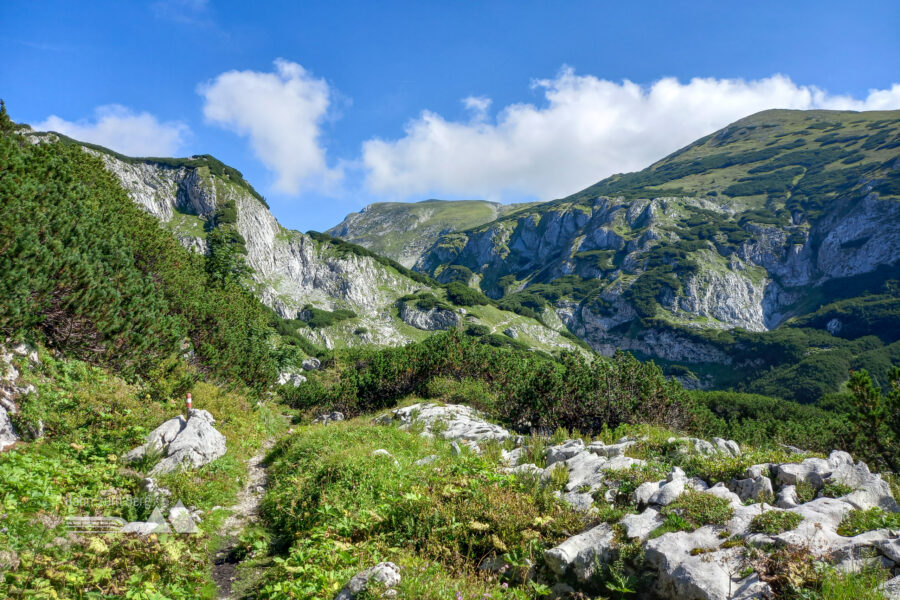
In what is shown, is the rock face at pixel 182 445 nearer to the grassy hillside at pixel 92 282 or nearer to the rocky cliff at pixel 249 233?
the grassy hillside at pixel 92 282

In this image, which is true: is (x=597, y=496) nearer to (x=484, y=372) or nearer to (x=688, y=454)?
(x=688, y=454)

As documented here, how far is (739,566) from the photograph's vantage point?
5.88 meters

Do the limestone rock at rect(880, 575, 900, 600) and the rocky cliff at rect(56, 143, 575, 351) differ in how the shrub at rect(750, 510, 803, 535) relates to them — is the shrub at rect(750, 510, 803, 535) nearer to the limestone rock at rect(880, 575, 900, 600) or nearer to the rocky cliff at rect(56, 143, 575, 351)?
the limestone rock at rect(880, 575, 900, 600)

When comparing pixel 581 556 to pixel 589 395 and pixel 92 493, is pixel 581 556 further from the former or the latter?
pixel 589 395

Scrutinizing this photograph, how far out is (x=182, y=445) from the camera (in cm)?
1350

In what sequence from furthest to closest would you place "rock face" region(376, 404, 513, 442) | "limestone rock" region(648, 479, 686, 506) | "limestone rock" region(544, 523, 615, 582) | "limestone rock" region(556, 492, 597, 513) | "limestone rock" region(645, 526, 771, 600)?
"rock face" region(376, 404, 513, 442)
"limestone rock" region(556, 492, 597, 513)
"limestone rock" region(648, 479, 686, 506)
"limestone rock" region(544, 523, 615, 582)
"limestone rock" region(645, 526, 771, 600)

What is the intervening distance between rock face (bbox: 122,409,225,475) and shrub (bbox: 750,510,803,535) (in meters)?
14.2

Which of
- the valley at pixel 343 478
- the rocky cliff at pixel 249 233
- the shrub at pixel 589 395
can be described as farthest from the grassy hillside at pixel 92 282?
the rocky cliff at pixel 249 233

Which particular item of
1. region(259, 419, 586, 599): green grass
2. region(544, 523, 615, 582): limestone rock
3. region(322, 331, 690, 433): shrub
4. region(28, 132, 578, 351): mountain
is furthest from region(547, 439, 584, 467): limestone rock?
region(28, 132, 578, 351): mountain

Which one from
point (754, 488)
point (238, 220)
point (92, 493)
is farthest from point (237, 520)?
point (238, 220)

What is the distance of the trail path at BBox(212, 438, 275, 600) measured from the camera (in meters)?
8.42

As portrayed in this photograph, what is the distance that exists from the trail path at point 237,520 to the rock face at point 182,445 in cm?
169

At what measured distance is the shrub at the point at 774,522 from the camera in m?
6.38

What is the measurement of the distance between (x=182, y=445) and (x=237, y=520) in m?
3.56
